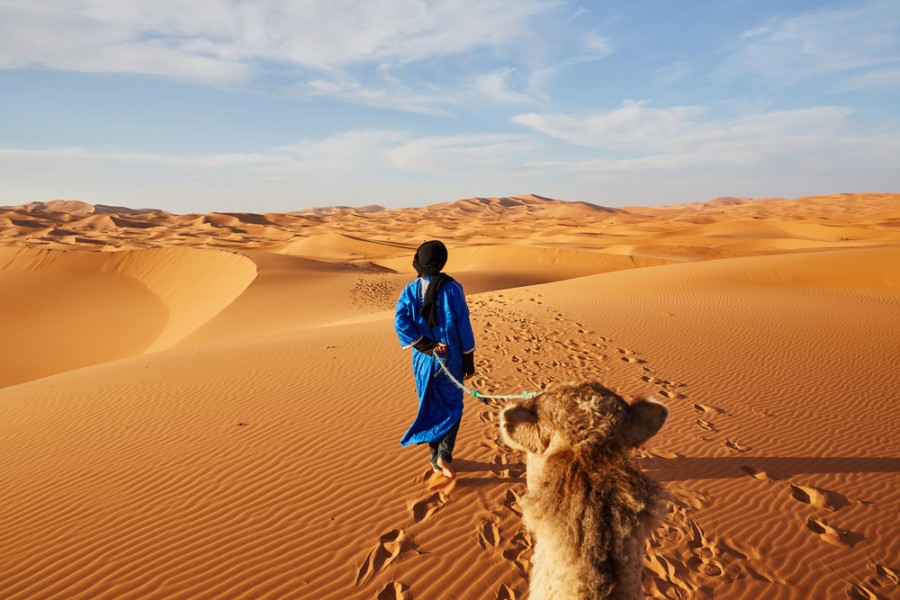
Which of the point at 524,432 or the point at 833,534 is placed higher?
the point at 524,432

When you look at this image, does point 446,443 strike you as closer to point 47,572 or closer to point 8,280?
point 47,572

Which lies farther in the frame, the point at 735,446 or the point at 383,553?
the point at 735,446

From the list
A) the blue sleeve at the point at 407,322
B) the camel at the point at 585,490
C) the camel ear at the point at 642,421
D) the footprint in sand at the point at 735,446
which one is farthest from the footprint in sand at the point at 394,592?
the footprint in sand at the point at 735,446

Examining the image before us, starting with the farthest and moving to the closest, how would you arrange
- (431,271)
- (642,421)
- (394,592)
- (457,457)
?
1. (457,457)
2. (431,271)
3. (394,592)
4. (642,421)

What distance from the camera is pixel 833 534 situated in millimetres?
3947

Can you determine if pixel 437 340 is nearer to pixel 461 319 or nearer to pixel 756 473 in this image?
pixel 461 319

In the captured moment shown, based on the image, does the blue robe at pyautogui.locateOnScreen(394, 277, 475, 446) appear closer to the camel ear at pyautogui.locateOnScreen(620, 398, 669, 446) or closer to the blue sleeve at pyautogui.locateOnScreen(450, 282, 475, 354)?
the blue sleeve at pyautogui.locateOnScreen(450, 282, 475, 354)

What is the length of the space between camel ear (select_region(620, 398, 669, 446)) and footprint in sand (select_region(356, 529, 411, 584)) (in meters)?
2.97

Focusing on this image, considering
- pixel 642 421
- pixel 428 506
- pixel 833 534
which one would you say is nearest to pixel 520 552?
pixel 428 506

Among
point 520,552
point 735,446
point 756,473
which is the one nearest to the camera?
point 520,552

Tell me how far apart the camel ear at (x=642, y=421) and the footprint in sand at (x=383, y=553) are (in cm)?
297

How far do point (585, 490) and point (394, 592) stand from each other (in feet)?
9.12

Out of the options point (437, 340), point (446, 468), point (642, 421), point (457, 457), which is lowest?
point (457, 457)

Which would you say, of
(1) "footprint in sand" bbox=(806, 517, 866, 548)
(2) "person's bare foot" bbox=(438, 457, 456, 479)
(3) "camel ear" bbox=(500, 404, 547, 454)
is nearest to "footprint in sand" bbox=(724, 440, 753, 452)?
(1) "footprint in sand" bbox=(806, 517, 866, 548)
